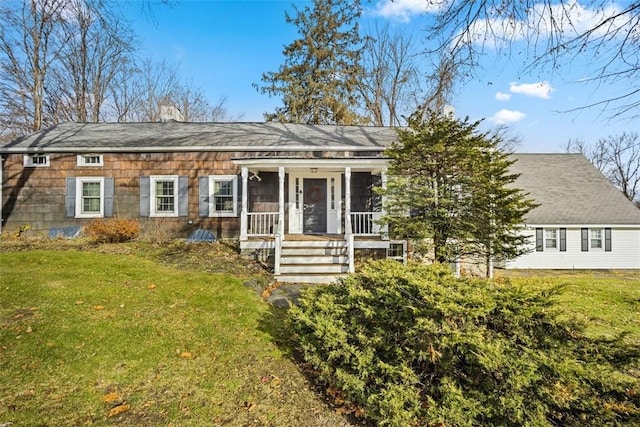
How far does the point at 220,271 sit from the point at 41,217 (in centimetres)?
853

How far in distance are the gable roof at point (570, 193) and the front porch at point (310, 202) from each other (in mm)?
9224

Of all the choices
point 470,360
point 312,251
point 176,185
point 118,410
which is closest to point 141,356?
point 118,410

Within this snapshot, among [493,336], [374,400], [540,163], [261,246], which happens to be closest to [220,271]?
[261,246]

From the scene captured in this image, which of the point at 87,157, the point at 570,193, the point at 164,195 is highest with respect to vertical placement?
the point at 87,157

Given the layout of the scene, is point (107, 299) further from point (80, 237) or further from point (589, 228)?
point (589, 228)

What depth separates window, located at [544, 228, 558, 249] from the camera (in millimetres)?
14719

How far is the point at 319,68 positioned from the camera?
23.0 m

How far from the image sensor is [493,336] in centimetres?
298

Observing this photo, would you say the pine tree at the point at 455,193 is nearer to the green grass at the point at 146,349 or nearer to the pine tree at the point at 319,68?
the green grass at the point at 146,349

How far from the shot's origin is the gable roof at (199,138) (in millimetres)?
11242

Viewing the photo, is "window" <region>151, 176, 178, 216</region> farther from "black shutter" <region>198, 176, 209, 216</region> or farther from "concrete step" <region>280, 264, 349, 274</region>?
"concrete step" <region>280, 264, 349, 274</region>

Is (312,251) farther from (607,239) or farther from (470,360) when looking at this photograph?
(607,239)

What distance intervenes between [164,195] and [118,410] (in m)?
9.51

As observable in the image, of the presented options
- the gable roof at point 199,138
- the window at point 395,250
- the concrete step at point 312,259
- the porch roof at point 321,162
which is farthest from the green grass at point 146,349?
the gable roof at point 199,138
